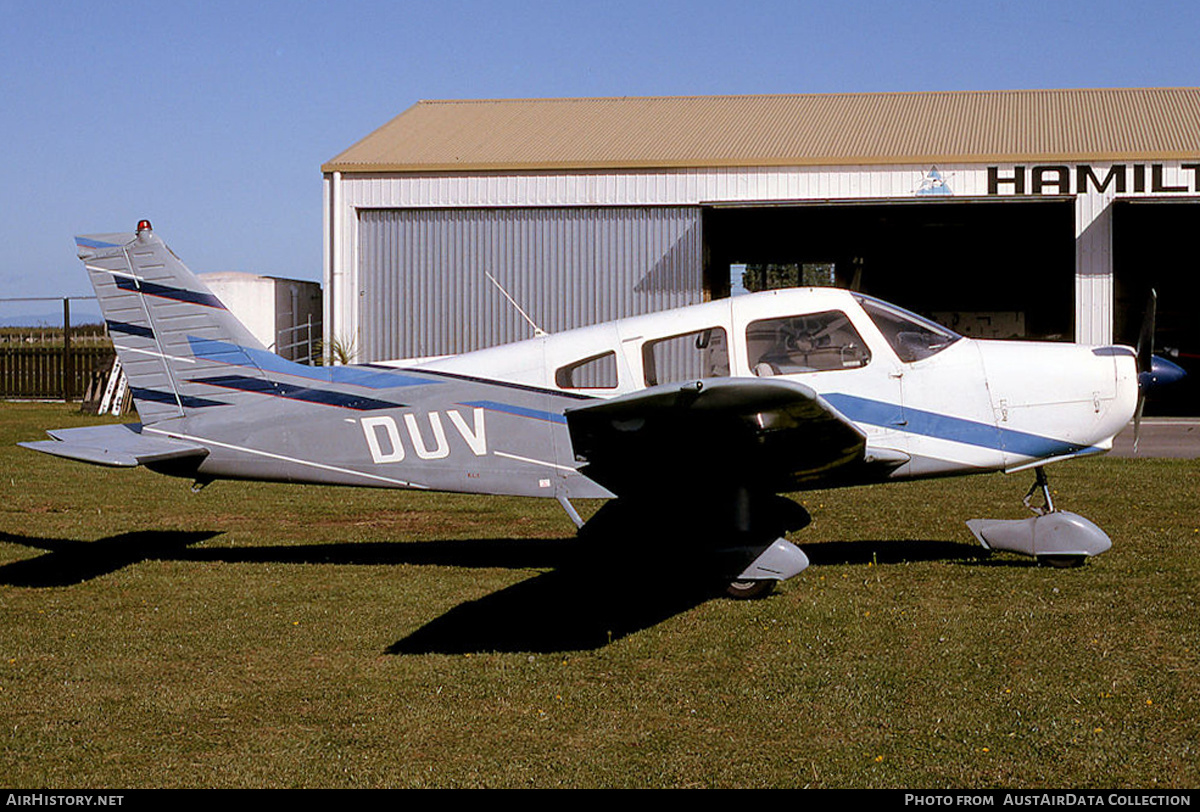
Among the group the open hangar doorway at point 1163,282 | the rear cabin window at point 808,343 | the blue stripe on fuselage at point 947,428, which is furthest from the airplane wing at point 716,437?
the open hangar doorway at point 1163,282

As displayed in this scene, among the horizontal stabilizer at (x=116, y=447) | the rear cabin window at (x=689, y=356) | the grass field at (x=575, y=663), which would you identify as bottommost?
the grass field at (x=575, y=663)

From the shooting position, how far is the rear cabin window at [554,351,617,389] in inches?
317

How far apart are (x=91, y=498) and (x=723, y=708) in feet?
32.1

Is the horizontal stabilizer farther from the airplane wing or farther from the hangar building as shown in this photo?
the hangar building

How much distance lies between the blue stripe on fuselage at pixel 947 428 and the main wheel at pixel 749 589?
4.26 feet

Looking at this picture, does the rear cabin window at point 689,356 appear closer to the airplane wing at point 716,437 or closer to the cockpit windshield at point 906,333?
the airplane wing at point 716,437

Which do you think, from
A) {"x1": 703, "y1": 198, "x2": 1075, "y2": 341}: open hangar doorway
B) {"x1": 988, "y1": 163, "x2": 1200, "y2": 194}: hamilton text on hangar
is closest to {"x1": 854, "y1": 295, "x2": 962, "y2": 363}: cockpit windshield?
{"x1": 988, "y1": 163, "x2": 1200, "y2": 194}: hamilton text on hangar

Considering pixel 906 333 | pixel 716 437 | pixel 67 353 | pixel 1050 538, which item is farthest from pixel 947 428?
pixel 67 353

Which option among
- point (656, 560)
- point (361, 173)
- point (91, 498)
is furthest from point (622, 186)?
point (656, 560)

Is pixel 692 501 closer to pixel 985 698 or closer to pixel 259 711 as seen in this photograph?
pixel 985 698

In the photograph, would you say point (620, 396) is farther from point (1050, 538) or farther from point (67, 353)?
point (67, 353)

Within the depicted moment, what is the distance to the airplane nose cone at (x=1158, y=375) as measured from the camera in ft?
27.7

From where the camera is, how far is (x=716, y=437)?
645 cm

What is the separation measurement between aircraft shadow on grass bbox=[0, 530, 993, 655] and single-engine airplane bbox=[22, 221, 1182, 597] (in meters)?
0.41
